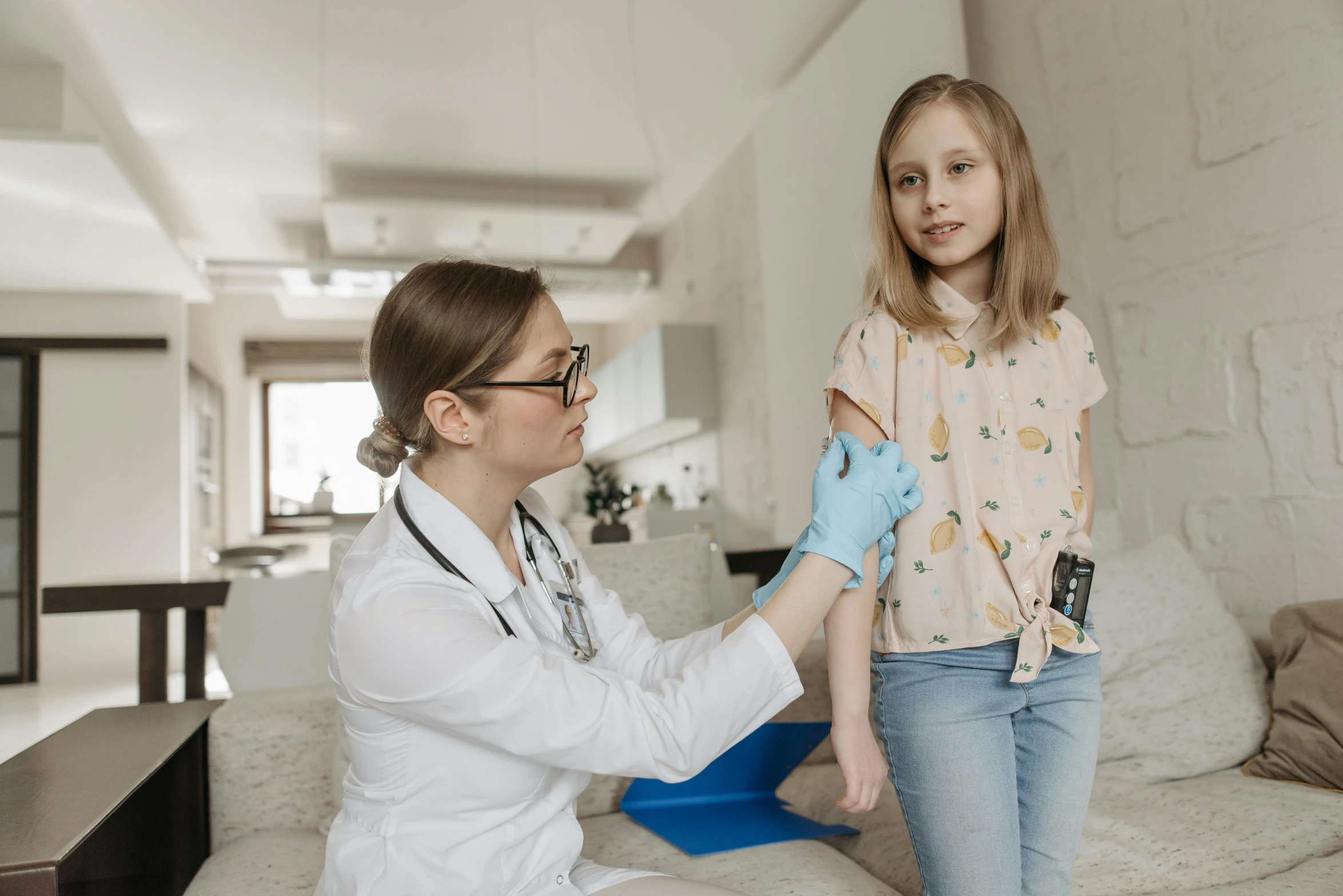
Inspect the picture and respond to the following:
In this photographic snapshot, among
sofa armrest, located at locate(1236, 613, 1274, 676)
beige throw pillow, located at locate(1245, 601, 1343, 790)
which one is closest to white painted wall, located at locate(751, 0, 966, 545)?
sofa armrest, located at locate(1236, 613, 1274, 676)

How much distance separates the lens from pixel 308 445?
853 cm

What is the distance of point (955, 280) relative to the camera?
45.6 inches

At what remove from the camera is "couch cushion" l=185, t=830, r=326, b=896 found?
1.25 m

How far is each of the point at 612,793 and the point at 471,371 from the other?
36.2 inches

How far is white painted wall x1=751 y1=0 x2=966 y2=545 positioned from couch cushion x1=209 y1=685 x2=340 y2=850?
7.14 feet

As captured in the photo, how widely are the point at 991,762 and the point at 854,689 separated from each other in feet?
0.53

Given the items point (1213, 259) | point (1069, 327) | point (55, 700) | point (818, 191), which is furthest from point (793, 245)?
point (55, 700)

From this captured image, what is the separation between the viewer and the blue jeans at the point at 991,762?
976mm

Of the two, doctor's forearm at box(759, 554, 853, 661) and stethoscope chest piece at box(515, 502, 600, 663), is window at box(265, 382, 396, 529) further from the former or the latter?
doctor's forearm at box(759, 554, 853, 661)

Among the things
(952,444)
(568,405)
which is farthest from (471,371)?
(952,444)

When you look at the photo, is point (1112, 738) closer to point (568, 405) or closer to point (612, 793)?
point (612, 793)

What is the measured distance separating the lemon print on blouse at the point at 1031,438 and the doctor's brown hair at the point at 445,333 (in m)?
0.60

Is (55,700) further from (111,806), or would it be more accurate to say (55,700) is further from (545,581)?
(545,581)

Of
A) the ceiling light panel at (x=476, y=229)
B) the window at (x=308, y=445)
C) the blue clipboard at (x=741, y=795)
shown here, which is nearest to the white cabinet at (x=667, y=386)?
the ceiling light panel at (x=476, y=229)
